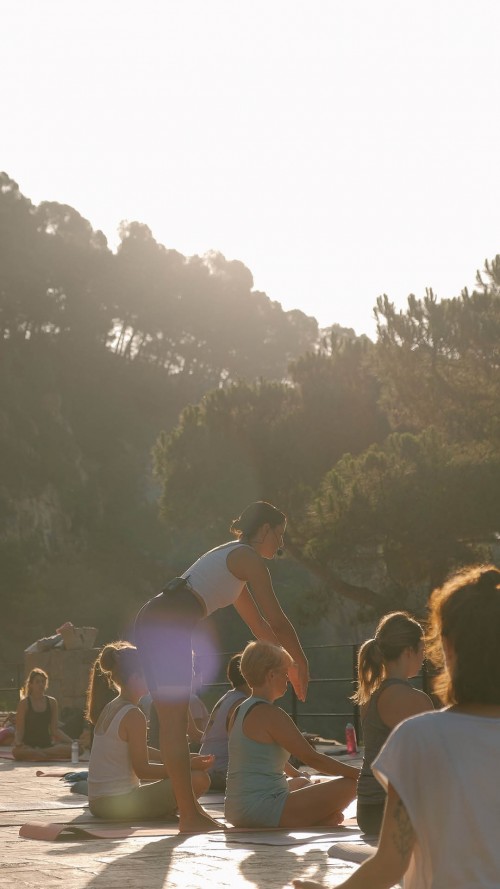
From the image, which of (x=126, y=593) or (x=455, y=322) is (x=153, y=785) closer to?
(x=455, y=322)

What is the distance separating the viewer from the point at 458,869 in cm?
209

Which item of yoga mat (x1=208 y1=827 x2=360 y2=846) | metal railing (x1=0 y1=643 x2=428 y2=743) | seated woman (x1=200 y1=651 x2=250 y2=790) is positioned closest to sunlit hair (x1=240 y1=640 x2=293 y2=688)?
yoga mat (x1=208 y1=827 x2=360 y2=846)

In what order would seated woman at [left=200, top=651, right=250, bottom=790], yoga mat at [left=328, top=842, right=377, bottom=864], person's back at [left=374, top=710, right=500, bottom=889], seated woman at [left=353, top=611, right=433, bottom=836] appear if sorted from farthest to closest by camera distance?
seated woman at [left=200, top=651, right=250, bottom=790]
seated woman at [left=353, top=611, right=433, bottom=836]
yoga mat at [left=328, top=842, right=377, bottom=864]
person's back at [left=374, top=710, right=500, bottom=889]

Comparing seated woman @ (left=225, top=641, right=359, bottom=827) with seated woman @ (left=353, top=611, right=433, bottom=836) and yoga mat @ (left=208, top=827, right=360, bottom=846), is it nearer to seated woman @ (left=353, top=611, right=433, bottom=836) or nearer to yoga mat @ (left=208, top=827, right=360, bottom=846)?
yoga mat @ (left=208, top=827, right=360, bottom=846)

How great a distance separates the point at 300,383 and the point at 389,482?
11248mm

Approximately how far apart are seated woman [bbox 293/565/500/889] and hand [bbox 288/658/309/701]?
3478mm

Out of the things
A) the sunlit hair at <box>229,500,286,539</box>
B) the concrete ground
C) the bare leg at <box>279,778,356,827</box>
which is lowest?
the concrete ground

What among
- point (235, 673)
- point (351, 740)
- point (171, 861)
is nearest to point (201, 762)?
point (235, 673)

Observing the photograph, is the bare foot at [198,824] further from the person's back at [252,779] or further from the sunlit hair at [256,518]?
the sunlit hair at [256,518]

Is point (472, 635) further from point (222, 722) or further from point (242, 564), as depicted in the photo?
point (222, 722)

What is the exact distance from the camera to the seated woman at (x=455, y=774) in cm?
206

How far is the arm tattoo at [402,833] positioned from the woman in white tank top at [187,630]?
336cm

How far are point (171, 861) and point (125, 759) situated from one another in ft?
6.78

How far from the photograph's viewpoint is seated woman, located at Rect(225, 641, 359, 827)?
5.67 m
